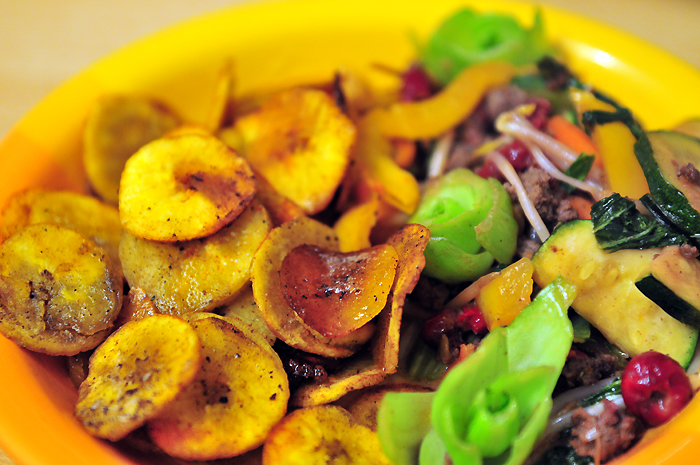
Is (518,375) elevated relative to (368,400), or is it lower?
elevated

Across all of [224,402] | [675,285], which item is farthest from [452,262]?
[224,402]

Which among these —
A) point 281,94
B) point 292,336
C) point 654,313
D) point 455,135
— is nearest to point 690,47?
point 455,135

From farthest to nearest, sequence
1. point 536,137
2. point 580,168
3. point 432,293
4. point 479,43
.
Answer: point 479,43 → point 536,137 → point 580,168 → point 432,293

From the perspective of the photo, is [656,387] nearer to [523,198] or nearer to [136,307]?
[523,198]

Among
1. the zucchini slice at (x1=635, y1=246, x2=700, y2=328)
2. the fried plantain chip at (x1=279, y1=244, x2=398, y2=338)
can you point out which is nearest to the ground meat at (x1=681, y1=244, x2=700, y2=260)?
the zucchini slice at (x1=635, y1=246, x2=700, y2=328)

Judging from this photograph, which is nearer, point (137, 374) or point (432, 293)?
point (137, 374)
